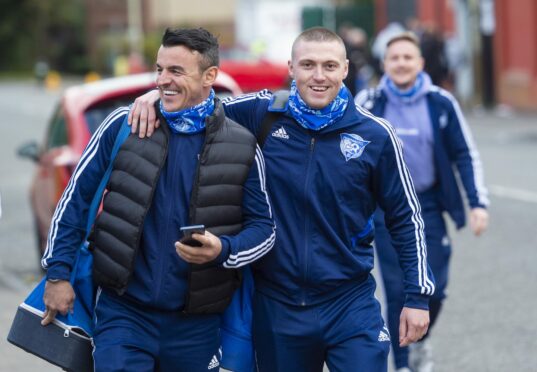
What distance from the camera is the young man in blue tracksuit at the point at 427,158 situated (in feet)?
24.0

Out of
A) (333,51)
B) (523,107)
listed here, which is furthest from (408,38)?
(523,107)

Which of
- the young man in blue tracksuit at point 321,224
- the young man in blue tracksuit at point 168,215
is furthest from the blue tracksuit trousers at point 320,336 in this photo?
the young man in blue tracksuit at point 168,215

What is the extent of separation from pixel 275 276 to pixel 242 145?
0.54 meters

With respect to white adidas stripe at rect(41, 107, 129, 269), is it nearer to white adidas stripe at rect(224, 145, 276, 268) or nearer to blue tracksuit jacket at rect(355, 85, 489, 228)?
white adidas stripe at rect(224, 145, 276, 268)

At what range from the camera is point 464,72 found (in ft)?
101

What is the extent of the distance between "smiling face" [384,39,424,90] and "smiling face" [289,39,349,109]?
2.18 m

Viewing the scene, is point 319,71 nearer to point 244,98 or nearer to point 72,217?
point 244,98

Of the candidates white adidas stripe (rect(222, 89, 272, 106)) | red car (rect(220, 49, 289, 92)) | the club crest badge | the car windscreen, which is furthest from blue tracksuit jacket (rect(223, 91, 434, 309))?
red car (rect(220, 49, 289, 92))

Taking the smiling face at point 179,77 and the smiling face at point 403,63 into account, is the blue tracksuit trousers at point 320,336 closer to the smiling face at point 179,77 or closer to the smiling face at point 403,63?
the smiling face at point 179,77

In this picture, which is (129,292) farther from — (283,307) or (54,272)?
(283,307)

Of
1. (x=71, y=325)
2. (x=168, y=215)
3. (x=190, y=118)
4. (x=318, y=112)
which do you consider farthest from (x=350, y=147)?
(x=71, y=325)

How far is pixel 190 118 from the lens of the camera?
5.01 meters

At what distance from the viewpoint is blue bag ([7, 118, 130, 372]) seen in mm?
5117

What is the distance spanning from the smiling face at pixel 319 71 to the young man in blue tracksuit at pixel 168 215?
0.97 feet
